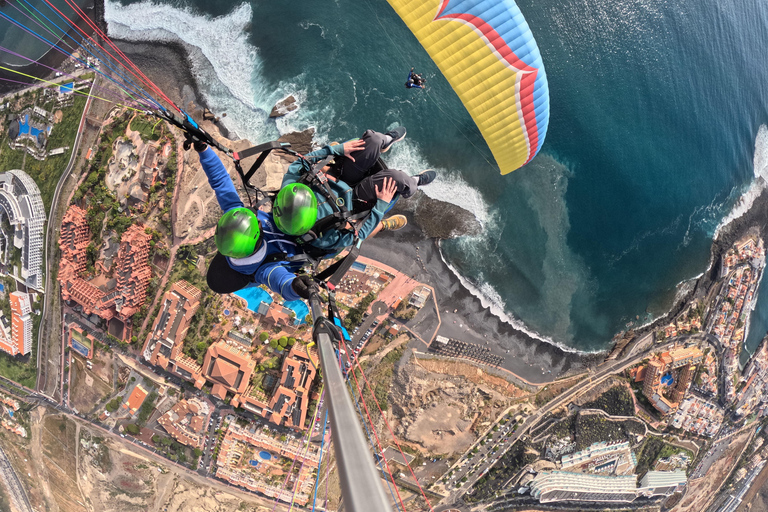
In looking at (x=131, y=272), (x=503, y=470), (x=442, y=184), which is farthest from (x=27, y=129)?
(x=503, y=470)

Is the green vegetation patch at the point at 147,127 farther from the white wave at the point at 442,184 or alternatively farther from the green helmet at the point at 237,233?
the green helmet at the point at 237,233

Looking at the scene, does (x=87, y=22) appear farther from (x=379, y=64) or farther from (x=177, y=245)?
(x=379, y=64)

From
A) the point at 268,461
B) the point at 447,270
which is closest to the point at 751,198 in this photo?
the point at 447,270

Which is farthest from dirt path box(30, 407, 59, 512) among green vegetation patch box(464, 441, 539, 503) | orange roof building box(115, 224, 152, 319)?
green vegetation patch box(464, 441, 539, 503)

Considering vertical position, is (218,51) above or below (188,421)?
above

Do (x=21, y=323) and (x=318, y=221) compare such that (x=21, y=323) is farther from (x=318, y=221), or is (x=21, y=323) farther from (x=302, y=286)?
(x=302, y=286)

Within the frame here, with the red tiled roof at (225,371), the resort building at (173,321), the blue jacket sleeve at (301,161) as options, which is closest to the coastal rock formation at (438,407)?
the red tiled roof at (225,371)

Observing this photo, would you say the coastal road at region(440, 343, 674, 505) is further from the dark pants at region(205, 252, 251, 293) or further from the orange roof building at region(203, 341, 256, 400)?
the dark pants at region(205, 252, 251, 293)
